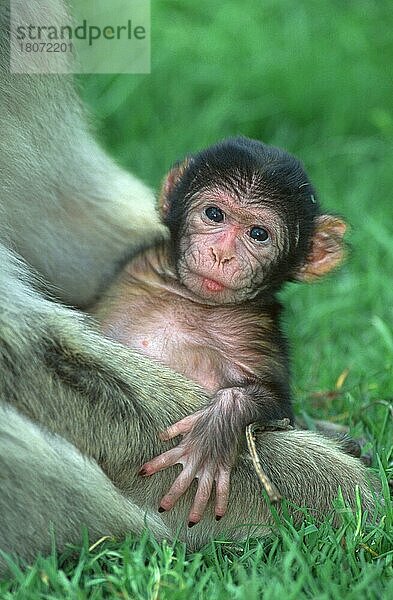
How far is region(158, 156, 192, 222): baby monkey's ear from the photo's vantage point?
4.29 metres

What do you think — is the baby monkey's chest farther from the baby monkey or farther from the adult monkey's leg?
the adult monkey's leg

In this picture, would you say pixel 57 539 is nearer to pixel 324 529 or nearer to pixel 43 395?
pixel 43 395

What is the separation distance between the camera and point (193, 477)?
138 inches

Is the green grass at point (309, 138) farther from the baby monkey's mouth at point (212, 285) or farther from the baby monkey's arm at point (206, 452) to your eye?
the baby monkey's mouth at point (212, 285)

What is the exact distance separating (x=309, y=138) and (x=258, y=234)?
3706 millimetres

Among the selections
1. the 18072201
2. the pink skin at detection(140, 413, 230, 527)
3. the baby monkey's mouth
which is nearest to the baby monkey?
the baby monkey's mouth

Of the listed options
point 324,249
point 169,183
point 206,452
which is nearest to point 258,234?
point 324,249

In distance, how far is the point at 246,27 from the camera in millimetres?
8008

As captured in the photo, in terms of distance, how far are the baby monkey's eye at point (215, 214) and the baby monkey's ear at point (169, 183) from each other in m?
0.26

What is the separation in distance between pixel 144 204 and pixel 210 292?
0.88 meters

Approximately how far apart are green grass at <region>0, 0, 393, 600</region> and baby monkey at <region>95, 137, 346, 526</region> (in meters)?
0.41

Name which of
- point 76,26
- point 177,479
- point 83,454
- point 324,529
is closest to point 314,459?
point 324,529

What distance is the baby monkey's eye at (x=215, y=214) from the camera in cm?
404

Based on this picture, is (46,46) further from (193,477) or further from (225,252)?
(193,477)
